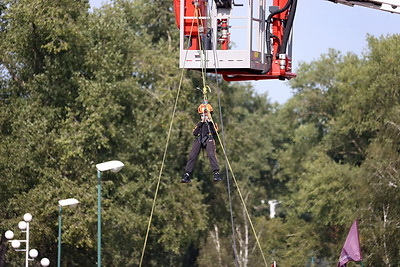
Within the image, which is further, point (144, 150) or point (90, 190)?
point (144, 150)

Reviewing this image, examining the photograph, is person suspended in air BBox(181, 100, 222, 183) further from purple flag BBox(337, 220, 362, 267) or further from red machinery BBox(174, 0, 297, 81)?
purple flag BBox(337, 220, 362, 267)

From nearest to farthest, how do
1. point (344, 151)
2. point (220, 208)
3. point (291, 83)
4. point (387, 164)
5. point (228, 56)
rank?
point (228, 56) → point (387, 164) → point (220, 208) → point (344, 151) → point (291, 83)

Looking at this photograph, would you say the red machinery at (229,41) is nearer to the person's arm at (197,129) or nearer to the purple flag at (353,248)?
the person's arm at (197,129)

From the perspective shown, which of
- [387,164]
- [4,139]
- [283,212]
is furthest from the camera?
[283,212]

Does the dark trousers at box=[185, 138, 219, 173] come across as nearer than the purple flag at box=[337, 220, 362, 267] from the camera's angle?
Yes

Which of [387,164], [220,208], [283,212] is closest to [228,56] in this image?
[387,164]

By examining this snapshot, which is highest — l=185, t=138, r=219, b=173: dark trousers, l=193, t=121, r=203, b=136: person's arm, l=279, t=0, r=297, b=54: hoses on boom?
l=279, t=0, r=297, b=54: hoses on boom

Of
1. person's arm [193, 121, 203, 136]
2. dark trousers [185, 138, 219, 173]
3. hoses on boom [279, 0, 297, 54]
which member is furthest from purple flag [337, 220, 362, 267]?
person's arm [193, 121, 203, 136]

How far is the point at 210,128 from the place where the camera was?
22953mm

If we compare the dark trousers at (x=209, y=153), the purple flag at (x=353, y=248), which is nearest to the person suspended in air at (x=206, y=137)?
the dark trousers at (x=209, y=153)

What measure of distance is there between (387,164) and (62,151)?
54.3ft

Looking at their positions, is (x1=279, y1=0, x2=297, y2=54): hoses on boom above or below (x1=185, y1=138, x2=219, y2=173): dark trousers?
above

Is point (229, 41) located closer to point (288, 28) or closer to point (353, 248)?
point (288, 28)

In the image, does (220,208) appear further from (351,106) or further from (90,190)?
(90,190)
